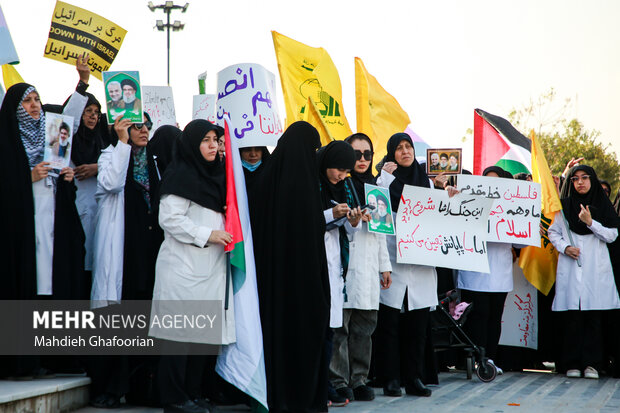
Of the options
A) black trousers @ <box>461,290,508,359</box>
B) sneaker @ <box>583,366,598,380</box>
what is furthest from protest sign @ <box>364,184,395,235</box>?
sneaker @ <box>583,366,598,380</box>

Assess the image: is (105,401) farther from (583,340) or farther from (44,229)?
(583,340)

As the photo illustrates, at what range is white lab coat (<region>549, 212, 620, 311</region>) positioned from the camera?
26.4 feet

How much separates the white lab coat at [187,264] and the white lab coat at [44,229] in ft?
2.96

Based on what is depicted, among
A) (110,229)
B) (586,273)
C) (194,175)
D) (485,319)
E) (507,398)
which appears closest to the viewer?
(194,175)

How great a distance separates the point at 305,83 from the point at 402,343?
10.5 feet

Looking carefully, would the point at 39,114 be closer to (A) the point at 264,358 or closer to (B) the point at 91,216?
(B) the point at 91,216

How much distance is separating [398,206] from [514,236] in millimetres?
1693

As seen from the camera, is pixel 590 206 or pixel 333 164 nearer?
pixel 333 164

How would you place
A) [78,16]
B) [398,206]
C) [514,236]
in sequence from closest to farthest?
[78,16], [398,206], [514,236]

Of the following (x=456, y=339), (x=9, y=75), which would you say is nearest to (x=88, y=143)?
(x=9, y=75)

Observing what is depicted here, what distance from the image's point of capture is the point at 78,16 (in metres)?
6.41

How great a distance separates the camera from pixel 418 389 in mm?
6387

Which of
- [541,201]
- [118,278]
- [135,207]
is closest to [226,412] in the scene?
[118,278]

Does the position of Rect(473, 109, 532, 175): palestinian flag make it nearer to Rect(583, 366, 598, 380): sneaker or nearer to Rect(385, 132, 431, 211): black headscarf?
Rect(583, 366, 598, 380): sneaker
